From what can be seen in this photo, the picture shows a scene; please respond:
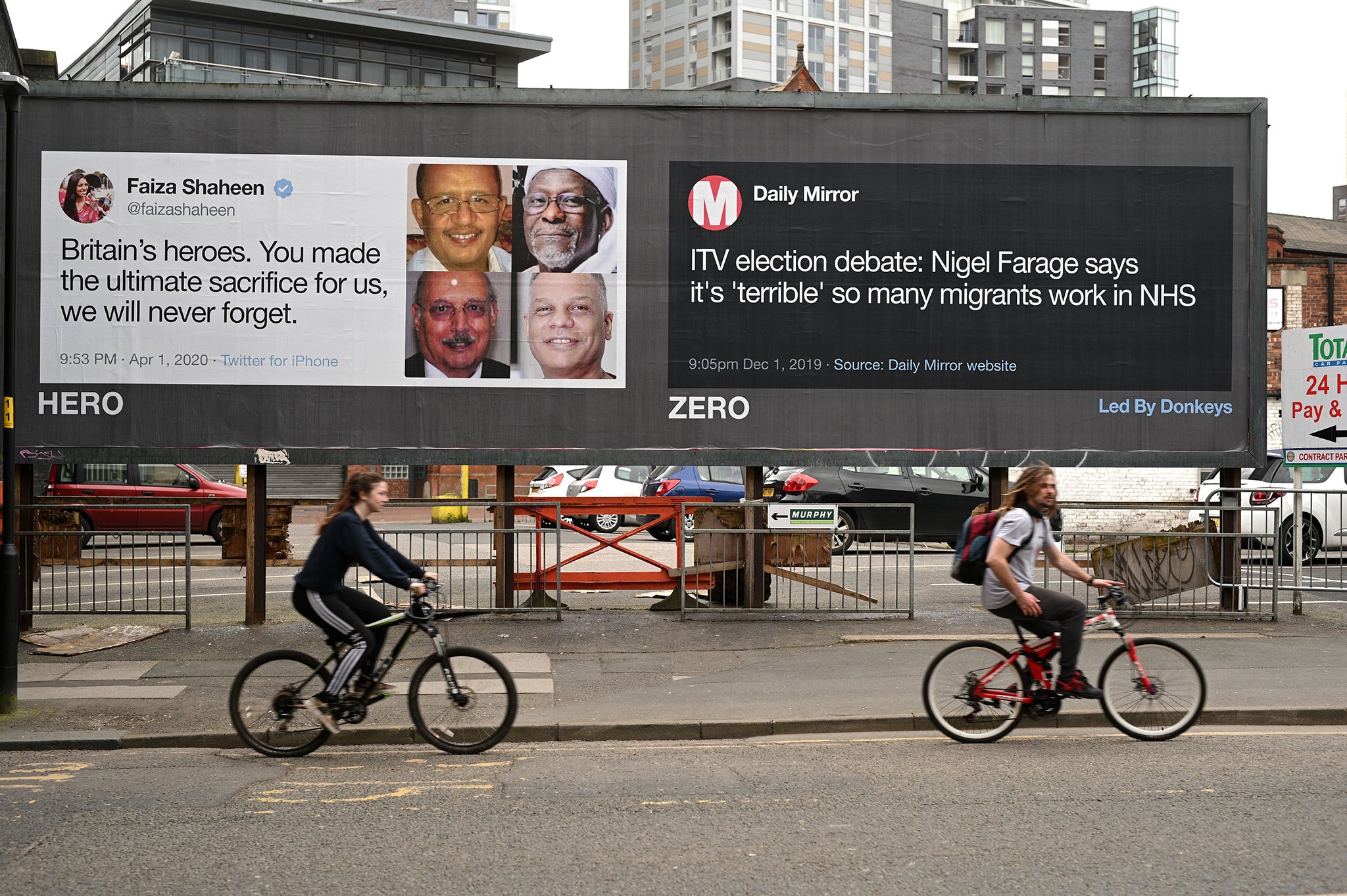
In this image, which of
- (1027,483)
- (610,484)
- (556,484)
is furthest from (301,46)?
(1027,483)

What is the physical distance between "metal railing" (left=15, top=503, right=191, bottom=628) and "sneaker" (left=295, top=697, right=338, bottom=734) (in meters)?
4.90

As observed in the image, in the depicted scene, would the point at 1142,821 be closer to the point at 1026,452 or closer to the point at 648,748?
the point at 648,748

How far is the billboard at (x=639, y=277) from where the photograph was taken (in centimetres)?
1309

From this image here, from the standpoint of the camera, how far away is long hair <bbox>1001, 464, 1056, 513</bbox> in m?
8.31

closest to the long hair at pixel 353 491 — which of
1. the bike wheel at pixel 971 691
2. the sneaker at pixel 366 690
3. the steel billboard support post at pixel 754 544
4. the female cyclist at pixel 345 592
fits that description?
the female cyclist at pixel 345 592

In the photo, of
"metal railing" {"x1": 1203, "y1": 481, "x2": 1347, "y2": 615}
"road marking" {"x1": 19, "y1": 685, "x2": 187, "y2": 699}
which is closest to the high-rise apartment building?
"metal railing" {"x1": 1203, "y1": 481, "x2": 1347, "y2": 615}

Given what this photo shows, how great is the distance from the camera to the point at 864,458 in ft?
44.0

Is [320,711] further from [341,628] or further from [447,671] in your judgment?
[447,671]

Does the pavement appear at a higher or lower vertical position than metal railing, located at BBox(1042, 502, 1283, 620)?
lower

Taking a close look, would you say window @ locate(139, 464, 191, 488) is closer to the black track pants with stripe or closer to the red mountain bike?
the black track pants with stripe

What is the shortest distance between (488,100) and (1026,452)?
6430mm

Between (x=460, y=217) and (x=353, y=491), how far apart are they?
18.8 feet

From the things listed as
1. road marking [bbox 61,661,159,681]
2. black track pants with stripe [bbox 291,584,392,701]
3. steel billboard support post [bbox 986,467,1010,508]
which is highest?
steel billboard support post [bbox 986,467,1010,508]

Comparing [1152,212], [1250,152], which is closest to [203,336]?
[1152,212]
